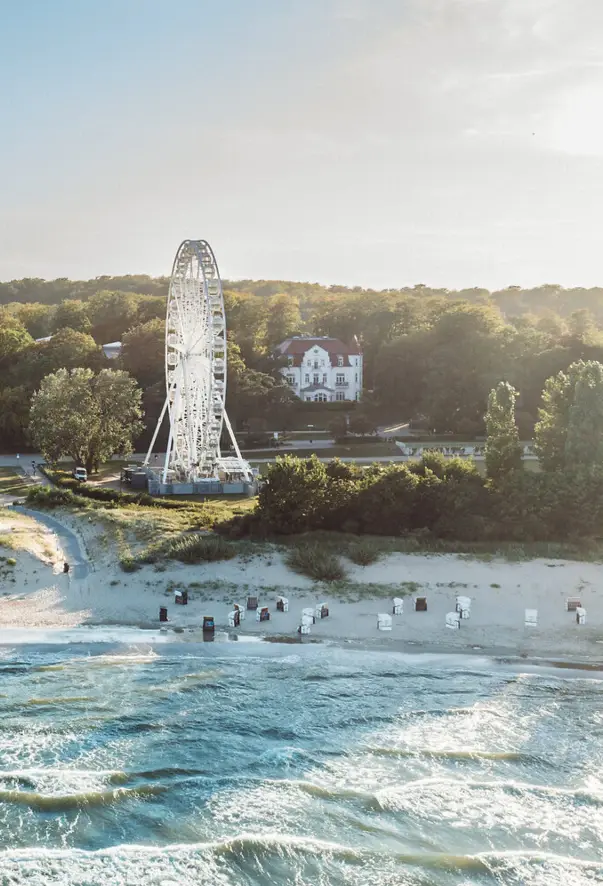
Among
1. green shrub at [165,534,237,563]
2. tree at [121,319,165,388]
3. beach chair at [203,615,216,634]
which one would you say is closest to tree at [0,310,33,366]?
tree at [121,319,165,388]

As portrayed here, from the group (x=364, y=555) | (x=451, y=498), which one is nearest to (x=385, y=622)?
(x=364, y=555)

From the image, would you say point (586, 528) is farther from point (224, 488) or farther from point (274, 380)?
point (274, 380)

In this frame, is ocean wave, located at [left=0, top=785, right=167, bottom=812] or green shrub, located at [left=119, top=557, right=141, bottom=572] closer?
ocean wave, located at [left=0, top=785, right=167, bottom=812]

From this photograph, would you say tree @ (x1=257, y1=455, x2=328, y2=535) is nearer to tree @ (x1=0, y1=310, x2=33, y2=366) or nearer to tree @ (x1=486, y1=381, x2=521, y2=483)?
tree @ (x1=486, y1=381, x2=521, y2=483)

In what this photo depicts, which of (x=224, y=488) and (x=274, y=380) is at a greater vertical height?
(x=274, y=380)

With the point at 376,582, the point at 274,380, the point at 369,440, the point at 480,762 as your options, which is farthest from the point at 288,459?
the point at 274,380

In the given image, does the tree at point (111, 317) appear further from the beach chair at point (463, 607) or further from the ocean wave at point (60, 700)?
the ocean wave at point (60, 700)
